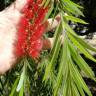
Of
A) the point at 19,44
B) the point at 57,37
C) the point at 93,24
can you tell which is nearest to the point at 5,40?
the point at 19,44

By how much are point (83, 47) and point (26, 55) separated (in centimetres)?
23

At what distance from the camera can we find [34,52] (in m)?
1.07

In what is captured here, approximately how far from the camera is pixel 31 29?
1039 millimetres

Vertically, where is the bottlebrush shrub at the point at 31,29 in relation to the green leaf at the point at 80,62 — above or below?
above

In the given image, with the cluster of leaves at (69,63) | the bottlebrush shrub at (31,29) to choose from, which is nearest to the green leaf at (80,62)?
the cluster of leaves at (69,63)

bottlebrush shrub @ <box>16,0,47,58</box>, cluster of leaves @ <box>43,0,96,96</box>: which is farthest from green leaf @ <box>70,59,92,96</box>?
bottlebrush shrub @ <box>16,0,47,58</box>

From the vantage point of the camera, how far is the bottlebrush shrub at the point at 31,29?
1.04 metres

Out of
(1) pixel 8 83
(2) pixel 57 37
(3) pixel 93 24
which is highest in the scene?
(2) pixel 57 37

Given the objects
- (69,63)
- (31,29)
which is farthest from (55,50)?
(31,29)

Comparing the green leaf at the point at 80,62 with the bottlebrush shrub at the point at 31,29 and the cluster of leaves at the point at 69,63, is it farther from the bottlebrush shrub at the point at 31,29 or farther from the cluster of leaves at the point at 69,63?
Answer: the bottlebrush shrub at the point at 31,29

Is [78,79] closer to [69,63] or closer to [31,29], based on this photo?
[69,63]

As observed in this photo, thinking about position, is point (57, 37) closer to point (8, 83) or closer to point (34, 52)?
point (34, 52)

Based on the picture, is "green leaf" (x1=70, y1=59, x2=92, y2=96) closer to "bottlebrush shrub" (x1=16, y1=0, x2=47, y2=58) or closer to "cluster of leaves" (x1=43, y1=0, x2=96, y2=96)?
"cluster of leaves" (x1=43, y1=0, x2=96, y2=96)

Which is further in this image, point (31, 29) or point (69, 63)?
point (31, 29)
